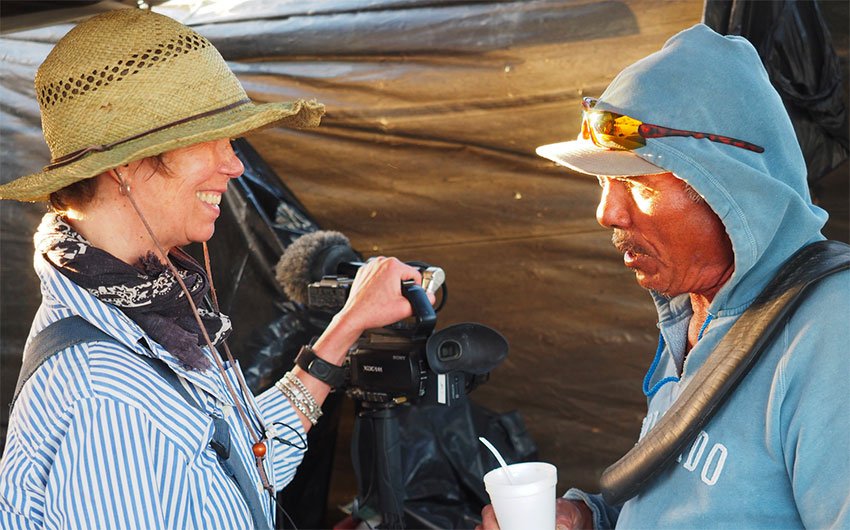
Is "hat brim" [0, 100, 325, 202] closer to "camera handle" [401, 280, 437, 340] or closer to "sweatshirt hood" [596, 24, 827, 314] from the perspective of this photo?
"sweatshirt hood" [596, 24, 827, 314]

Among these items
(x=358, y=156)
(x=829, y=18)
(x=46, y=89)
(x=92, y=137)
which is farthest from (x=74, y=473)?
(x=829, y=18)

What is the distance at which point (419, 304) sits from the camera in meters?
2.30

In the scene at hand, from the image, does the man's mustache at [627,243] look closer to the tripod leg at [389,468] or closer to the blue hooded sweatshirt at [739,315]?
the blue hooded sweatshirt at [739,315]

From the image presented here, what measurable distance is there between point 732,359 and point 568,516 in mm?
565

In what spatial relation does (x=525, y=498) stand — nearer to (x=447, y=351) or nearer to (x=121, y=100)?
(x=447, y=351)

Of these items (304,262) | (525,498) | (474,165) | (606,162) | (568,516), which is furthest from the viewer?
(474,165)

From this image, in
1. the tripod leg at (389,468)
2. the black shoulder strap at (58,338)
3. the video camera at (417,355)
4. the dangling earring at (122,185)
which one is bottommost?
the tripod leg at (389,468)

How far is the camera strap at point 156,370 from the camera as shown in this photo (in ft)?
4.77

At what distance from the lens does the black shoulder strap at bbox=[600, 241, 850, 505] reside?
55.1 inches

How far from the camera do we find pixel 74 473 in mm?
1366

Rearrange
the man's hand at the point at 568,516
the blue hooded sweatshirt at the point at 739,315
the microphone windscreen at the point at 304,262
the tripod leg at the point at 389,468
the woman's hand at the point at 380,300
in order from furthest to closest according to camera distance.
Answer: the microphone windscreen at the point at 304,262 → the tripod leg at the point at 389,468 → the woman's hand at the point at 380,300 → the man's hand at the point at 568,516 → the blue hooded sweatshirt at the point at 739,315

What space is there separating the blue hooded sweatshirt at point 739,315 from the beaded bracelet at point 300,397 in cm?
85

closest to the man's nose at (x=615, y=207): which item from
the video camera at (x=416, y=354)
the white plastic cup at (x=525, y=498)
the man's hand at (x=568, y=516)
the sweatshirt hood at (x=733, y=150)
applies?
the sweatshirt hood at (x=733, y=150)

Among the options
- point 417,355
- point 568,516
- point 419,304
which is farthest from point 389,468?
point 568,516
